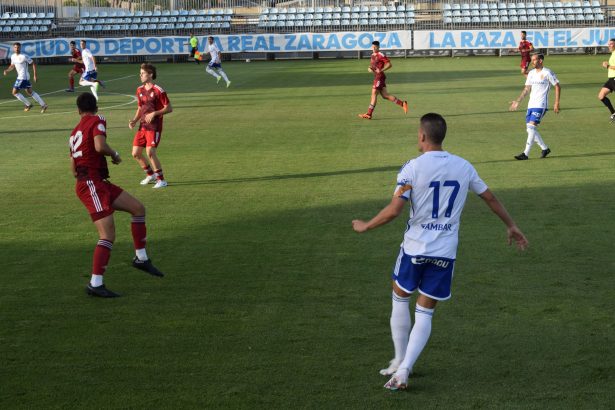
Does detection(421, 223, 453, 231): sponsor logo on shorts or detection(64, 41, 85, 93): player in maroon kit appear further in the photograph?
detection(64, 41, 85, 93): player in maroon kit

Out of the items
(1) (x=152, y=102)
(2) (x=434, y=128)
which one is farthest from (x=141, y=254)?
(1) (x=152, y=102)

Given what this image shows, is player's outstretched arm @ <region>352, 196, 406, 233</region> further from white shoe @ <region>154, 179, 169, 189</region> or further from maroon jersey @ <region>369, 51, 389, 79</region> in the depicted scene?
maroon jersey @ <region>369, 51, 389, 79</region>

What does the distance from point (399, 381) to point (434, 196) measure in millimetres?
1368

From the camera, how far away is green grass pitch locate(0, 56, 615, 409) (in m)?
6.36

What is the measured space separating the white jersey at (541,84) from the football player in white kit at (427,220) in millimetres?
10796

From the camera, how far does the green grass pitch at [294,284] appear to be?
6355 millimetres

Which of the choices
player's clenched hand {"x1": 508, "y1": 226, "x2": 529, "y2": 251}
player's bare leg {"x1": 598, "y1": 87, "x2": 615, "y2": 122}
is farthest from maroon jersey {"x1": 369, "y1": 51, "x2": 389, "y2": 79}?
player's clenched hand {"x1": 508, "y1": 226, "x2": 529, "y2": 251}

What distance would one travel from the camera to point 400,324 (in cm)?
636

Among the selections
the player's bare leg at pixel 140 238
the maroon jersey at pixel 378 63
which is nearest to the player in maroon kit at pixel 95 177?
the player's bare leg at pixel 140 238

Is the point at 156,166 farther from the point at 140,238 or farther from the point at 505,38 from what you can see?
the point at 505,38

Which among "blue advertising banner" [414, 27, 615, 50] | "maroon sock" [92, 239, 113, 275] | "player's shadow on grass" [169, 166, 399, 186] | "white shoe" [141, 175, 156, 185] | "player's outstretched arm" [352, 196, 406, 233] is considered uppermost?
"blue advertising banner" [414, 27, 615, 50]

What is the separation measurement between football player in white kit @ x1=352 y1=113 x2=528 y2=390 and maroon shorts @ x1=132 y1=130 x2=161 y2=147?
28.2 ft

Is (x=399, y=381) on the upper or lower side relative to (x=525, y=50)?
lower

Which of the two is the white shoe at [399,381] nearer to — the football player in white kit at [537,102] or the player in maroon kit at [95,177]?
the player in maroon kit at [95,177]
